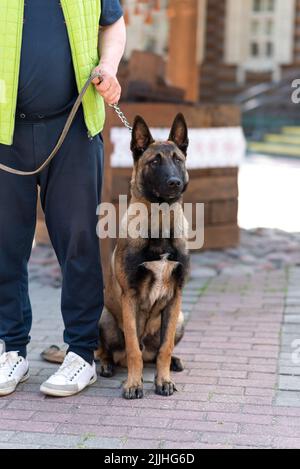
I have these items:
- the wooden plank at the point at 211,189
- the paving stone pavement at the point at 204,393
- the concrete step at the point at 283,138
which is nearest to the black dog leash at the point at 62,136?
the paving stone pavement at the point at 204,393

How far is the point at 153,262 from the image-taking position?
3.47 meters

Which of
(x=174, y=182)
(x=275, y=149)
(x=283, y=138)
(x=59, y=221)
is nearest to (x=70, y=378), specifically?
(x=59, y=221)

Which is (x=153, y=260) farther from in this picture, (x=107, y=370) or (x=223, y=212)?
(x=223, y=212)

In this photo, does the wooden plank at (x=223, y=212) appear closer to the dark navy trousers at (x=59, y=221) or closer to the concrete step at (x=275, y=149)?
the dark navy trousers at (x=59, y=221)

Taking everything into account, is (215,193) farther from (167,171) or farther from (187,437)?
(187,437)

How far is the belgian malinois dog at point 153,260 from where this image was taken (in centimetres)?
343

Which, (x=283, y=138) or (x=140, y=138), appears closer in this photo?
(x=140, y=138)

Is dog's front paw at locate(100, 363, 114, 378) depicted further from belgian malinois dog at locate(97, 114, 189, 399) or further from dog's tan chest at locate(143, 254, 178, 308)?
dog's tan chest at locate(143, 254, 178, 308)

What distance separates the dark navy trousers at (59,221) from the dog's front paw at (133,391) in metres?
0.27

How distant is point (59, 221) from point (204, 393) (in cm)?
104

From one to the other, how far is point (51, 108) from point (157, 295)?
989 mm

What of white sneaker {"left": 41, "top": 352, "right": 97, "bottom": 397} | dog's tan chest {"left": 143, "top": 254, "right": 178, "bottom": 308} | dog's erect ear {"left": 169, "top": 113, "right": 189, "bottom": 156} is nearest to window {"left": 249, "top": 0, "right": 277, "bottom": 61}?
dog's erect ear {"left": 169, "top": 113, "right": 189, "bottom": 156}

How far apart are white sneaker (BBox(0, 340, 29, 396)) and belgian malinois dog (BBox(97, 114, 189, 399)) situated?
0.51 metres

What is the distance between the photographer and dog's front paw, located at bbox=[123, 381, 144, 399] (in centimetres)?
343
